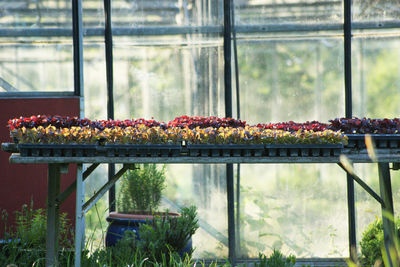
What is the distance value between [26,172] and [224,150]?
3.01m

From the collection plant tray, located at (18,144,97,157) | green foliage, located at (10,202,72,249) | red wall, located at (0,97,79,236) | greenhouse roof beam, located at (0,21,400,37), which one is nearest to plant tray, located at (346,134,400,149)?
plant tray, located at (18,144,97,157)

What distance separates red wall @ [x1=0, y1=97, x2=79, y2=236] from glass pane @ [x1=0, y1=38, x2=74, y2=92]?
0.60ft

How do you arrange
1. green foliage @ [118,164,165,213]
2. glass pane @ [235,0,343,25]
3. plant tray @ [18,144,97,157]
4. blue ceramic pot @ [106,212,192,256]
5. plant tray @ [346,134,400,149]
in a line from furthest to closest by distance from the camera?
glass pane @ [235,0,343,25] < green foliage @ [118,164,165,213] < blue ceramic pot @ [106,212,192,256] < plant tray @ [346,134,400,149] < plant tray @ [18,144,97,157]

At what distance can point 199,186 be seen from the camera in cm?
604

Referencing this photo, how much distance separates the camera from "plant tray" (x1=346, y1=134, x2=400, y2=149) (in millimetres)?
3883

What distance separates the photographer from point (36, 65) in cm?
602

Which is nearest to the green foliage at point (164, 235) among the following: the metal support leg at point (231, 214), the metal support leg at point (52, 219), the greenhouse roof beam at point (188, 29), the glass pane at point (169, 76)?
the metal support leg at point (52, 219)

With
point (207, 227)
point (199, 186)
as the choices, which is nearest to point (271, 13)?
point (199, 186)

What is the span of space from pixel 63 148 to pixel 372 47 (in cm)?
394

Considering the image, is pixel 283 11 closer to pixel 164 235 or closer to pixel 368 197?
pixel 368 197

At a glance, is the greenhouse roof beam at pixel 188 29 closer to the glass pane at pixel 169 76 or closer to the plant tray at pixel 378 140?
the glass pane at pixel 169 76

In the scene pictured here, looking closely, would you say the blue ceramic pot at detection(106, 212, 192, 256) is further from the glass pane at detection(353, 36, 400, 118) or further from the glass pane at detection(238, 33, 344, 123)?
the glass pane at detection(353, 36, 400, 118)

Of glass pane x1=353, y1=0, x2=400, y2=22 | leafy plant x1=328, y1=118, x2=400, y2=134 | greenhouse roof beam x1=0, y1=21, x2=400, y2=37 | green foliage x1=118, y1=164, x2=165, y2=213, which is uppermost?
glass pane x1=353, y1=0, x2=400, y2=22

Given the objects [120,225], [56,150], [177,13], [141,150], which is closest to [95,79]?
[177,13]
